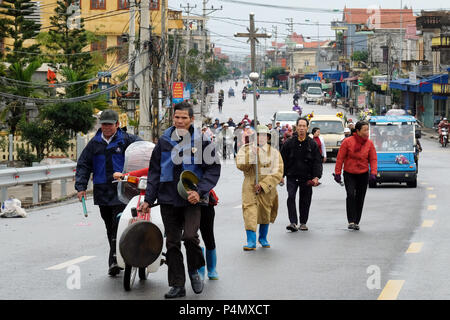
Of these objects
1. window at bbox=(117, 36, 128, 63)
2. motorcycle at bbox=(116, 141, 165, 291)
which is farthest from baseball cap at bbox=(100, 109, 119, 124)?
window at bbox=(117, 36, 128, 63)

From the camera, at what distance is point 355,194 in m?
15.1

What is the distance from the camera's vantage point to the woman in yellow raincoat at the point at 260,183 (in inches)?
495

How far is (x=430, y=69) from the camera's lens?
76.9 metres

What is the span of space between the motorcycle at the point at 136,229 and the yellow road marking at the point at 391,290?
2260 mm

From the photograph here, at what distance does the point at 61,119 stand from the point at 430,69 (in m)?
50.6

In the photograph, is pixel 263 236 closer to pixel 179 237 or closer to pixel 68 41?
pixel 179 237

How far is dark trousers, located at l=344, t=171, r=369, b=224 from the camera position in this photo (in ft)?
49.3

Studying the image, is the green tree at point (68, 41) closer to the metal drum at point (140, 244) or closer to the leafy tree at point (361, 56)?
the metal drum at point (140, 244)

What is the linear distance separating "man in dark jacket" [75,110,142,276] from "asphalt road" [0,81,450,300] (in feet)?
2.50

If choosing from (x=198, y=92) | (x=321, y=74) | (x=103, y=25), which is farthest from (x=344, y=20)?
(x=103, y=25)

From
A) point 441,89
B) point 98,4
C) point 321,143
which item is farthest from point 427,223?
point 98,4

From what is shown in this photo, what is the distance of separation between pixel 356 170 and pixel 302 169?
0.94 meters

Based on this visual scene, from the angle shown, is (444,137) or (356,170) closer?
(356,170)
